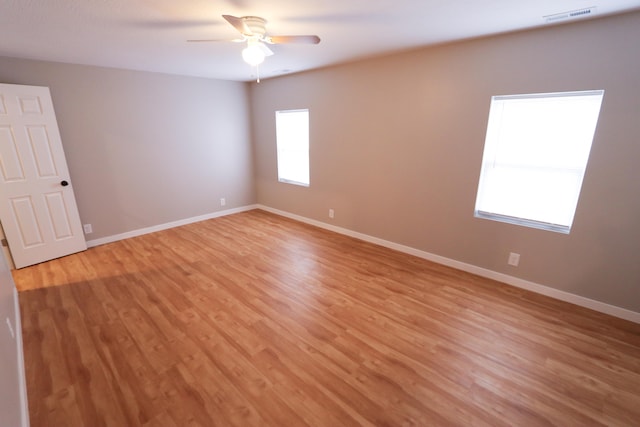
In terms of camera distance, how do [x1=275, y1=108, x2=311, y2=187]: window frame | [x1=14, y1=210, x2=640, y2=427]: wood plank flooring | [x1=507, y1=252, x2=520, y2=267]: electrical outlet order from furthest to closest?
[x1=275, y1=108, x2=311, y2=187]: window frame → [x1=507, y1=252, x2=520, y2=267]: electrical outlet → [x1=14, y1=210, x2=640, y2=427]: wood plank flooring

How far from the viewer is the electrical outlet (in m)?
2.89

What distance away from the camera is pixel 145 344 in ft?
7.11

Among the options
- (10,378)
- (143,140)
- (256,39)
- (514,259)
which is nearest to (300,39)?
(256,39)

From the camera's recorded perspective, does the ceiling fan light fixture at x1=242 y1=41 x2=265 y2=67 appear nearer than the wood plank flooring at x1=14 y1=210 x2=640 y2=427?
No

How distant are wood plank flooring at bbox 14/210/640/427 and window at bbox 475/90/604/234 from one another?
0.84 meters

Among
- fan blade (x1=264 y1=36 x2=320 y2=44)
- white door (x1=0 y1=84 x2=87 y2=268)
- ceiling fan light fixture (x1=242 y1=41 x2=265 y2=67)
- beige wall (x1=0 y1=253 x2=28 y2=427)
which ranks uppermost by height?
fan blade (x1=264 y1=36 x2=320 y2=44)

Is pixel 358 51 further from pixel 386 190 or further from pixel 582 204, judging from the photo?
pixel 582 204

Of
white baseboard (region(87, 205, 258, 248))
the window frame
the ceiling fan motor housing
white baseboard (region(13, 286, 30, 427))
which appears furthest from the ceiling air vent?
white baseboard (region(87, 205, 258, 248))

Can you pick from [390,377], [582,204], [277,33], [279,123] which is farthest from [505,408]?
[279,123]

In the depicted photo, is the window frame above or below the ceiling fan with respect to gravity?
below

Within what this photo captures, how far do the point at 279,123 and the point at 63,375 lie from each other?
14.2 feet

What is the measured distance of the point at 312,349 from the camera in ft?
6.93

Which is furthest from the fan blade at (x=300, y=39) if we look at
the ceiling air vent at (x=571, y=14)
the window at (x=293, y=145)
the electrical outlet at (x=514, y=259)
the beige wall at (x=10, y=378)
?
the electrical outlet at (x=514, y=259)

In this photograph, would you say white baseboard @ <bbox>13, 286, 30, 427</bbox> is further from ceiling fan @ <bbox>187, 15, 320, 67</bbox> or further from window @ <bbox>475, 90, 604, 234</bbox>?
window @ <bbox>475, 90, 604, 234</bbox>
